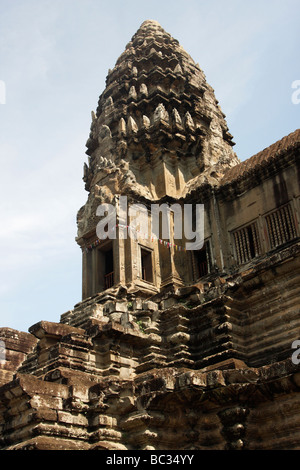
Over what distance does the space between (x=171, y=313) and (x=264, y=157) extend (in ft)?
22.8

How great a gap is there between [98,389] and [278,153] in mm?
9509

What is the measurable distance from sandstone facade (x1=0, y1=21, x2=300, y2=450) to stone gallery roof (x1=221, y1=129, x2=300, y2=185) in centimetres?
8

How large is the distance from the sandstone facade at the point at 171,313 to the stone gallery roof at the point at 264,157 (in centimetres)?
8

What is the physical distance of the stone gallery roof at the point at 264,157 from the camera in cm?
1642

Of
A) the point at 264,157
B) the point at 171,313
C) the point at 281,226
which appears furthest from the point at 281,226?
the point at 171,313

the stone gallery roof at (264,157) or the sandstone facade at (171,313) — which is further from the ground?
the stone gallery roof at (264,157)

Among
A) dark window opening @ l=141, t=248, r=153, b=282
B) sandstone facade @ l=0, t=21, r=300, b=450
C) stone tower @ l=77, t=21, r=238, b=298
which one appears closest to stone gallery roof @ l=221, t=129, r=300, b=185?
sandstone facade @ l=0, t=21, r=300, b=450

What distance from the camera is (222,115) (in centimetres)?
2555

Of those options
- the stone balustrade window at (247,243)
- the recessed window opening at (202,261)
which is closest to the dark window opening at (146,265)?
the recessed window opening at (202,261)

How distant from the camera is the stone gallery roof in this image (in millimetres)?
16422

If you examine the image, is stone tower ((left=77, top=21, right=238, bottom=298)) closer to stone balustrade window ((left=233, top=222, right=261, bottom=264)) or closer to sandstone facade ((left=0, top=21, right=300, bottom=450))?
sandstone facade ((left=0, top=21, right=300, bottom=450))

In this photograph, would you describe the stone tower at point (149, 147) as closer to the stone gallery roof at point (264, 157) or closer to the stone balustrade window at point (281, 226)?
the stone gallery roof at point (264, 157)

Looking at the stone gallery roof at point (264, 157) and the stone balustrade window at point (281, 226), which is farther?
the stone gallery roof at point (264, 157)
